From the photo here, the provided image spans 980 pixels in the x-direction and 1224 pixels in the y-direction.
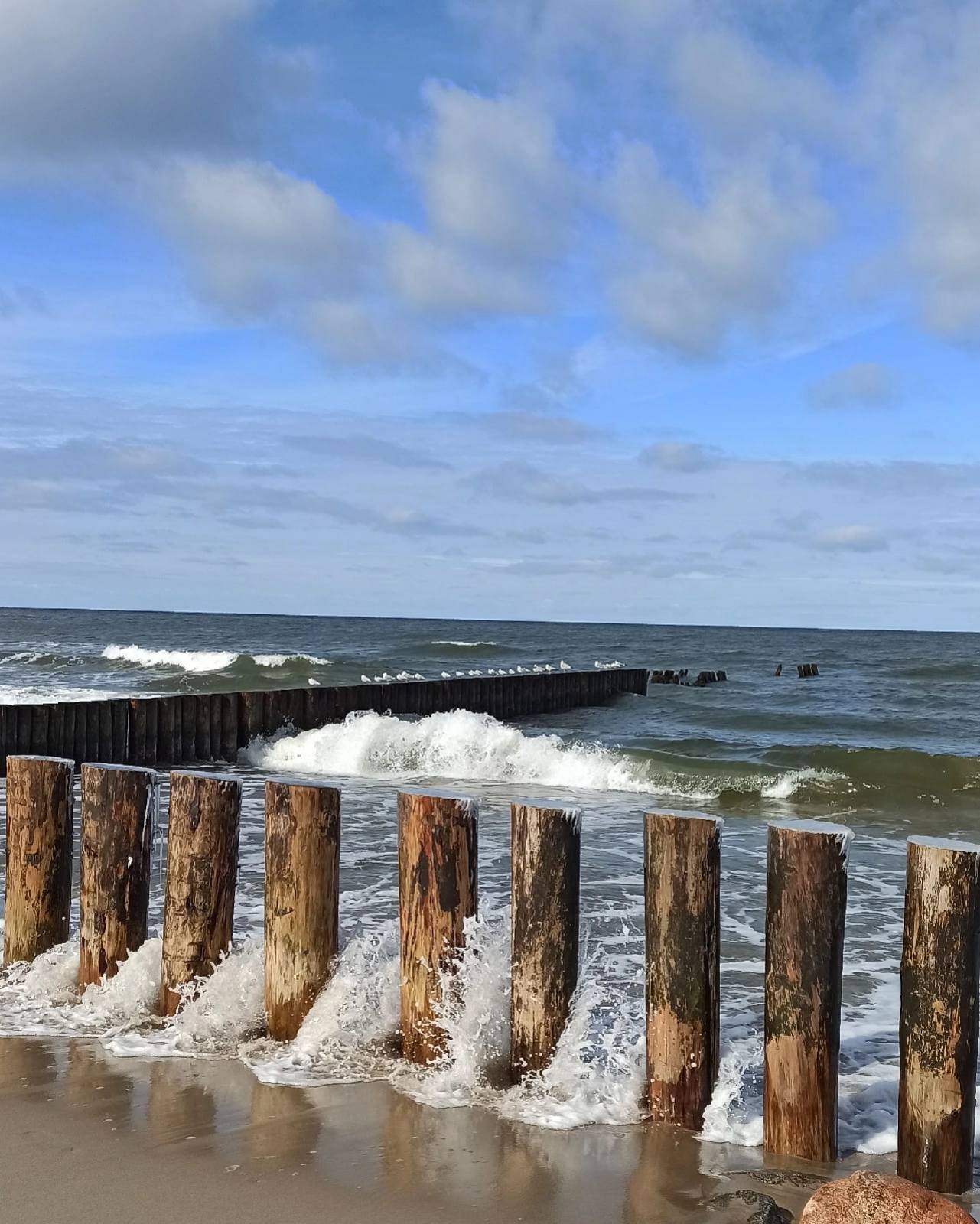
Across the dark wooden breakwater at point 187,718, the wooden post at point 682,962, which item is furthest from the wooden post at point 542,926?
the dark wooden breakwater at point 187,718

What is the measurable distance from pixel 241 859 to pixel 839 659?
49.4 metres

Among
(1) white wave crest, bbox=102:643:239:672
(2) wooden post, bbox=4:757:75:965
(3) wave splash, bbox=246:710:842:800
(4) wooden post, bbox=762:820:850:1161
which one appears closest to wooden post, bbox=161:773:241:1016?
(2) wooden post, bbox=4:757:75:965

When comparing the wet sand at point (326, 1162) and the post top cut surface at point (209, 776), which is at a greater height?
the post top cut surface at point (209, 776)

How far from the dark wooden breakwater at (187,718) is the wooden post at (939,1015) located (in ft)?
35.0

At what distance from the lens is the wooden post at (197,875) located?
4520 mm

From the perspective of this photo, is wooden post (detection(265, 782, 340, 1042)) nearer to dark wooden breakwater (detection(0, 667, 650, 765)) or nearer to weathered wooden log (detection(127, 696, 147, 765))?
dark wooden breakwater (detection(0, 667, 650, 765))

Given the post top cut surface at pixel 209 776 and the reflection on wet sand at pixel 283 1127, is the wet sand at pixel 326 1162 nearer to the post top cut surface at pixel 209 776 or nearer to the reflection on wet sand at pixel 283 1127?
the reflection on wet sand at pixel 283 1127

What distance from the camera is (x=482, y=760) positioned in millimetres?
15391

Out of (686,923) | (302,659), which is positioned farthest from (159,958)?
(302,659)

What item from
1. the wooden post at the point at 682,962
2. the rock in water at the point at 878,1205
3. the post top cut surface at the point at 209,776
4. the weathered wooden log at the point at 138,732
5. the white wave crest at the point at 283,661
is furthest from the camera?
the white wave crest at the point at 283,661

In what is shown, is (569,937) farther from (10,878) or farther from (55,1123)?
(10,878)

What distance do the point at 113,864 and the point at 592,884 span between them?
12.7 ft

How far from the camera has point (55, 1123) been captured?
3.74 m

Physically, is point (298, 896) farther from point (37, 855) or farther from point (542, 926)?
point (37, 855)
